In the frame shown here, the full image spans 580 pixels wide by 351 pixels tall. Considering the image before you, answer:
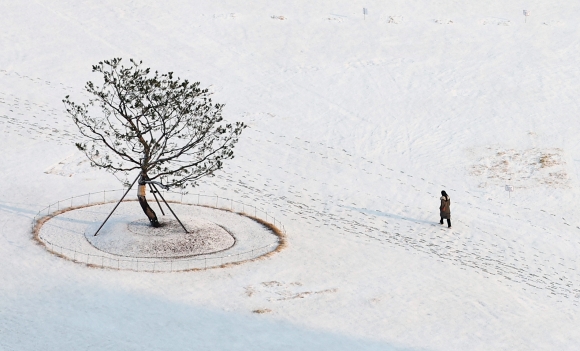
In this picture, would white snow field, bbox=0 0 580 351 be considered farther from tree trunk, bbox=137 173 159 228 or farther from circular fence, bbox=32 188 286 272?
tree trunk, bbox=137 173 159 228

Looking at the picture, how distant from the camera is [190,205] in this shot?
3759 centimetres

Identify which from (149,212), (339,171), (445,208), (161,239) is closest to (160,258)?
(161,239)

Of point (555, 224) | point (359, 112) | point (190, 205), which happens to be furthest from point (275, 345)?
point (359, 112)

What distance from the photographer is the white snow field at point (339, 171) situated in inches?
1033

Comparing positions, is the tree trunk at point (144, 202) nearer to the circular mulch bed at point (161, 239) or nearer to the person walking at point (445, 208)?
the circular mulch bed at point (161, 239)

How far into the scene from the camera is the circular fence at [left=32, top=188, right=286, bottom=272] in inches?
1179

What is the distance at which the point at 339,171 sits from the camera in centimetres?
4484

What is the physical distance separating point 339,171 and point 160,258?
16495 millimetres

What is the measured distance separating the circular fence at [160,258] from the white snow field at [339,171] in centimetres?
67

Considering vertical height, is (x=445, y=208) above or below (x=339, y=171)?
below

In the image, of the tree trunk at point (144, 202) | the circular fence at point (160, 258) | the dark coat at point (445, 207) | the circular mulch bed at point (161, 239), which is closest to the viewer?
the circular fence at point (160, 258)

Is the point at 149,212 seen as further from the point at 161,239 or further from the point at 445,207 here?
the point at 445,207

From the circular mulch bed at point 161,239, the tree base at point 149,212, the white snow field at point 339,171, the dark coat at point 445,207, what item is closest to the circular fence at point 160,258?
the circular mulch bed at point 161,239

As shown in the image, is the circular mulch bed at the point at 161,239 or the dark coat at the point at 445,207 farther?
the dark coat at the point at 445,207
